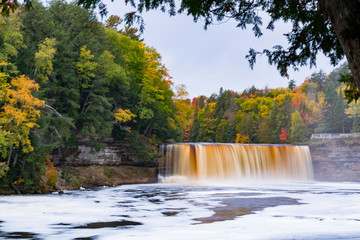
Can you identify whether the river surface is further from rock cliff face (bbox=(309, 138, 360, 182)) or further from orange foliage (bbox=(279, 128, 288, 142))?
orange foliage (bbox=(279, 128, 288, 142))

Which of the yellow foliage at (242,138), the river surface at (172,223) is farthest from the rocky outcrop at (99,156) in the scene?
the yellow foliage at (242,138)

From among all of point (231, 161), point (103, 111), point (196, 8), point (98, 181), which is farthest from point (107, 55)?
point (196, 8)

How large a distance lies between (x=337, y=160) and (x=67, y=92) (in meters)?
38.8

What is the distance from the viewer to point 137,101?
125 feet

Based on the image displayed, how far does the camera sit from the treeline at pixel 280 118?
6900 centimetres

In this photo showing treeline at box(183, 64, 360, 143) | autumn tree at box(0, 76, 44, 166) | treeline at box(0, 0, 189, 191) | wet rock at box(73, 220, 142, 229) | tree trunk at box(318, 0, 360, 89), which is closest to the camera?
tree trunk at box(318, 0, 360, 89)

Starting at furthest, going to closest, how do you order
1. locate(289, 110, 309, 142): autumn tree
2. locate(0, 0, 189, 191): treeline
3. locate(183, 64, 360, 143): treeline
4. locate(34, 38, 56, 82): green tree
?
locate(183, 64, 360, 143): treeline → locate(289, 110, 309, 142): autumn tree → locate(34, 38, 56, 82): green tree → locate(0, 0, 189, 191): treeline

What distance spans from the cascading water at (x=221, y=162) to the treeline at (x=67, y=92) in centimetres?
270

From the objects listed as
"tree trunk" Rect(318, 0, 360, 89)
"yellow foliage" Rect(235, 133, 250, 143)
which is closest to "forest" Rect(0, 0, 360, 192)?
"tree trunk" Rect(318, 0, 360, 89)

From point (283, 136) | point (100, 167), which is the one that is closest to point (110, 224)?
point (100, 167)

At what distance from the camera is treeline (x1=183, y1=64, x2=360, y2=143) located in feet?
226

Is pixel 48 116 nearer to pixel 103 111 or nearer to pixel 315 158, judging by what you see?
pixel 103 111

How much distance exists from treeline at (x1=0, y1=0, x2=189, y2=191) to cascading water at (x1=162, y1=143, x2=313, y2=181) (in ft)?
8.85

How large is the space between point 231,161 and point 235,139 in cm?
4436
